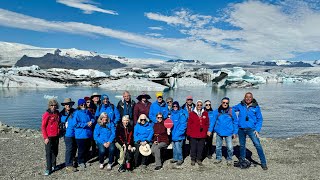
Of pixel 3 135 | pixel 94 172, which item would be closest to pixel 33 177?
pixel 94 172

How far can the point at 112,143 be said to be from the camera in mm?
7820

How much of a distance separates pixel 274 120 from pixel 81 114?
17.4 m

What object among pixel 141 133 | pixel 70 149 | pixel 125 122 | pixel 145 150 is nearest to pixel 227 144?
pixel 145 150

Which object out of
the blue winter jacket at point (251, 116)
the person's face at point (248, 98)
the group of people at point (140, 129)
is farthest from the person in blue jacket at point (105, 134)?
the person's face at point (248, 98)

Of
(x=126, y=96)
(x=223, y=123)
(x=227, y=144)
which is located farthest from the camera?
(x=126, y=96)

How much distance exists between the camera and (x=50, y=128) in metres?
7.17

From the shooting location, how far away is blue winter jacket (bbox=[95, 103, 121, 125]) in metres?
8.33

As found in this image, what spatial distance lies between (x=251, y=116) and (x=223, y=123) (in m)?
0.85

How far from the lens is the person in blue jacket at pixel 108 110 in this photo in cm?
832

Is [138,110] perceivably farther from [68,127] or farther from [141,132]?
[68,127]

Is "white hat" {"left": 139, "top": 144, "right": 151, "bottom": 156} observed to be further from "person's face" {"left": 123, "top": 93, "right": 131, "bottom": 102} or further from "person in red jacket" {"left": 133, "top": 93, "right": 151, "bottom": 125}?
"person's face" {"left": 123, "top": 93, "right": 131, "bottom": 102}

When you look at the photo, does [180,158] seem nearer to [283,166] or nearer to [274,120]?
[283,166]

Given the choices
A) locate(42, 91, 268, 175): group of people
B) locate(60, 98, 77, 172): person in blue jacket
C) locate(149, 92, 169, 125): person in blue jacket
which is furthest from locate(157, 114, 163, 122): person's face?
locate(60, 98, 77, 172): person in blue jacket

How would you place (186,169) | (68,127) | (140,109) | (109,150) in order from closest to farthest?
(68,127) → (109,150) → (186,169) → (140,109)
